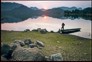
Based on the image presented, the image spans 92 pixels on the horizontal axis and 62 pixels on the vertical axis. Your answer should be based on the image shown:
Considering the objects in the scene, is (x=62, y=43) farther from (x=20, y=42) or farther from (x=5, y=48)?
(x=5, y=48)

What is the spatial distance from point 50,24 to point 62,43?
43cm

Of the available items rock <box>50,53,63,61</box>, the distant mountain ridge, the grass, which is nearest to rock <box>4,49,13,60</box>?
the grass

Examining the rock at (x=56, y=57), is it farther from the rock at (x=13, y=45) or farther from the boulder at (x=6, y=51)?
the boulder at (x=6, y=51)

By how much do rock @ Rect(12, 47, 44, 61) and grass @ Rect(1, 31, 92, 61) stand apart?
128 mm

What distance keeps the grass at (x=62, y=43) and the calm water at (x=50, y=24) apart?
0.33ft

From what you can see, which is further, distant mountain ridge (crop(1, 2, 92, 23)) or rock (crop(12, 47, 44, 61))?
distant mountain ridge (crop(1, 2, 92, 23))

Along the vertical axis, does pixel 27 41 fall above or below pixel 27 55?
above

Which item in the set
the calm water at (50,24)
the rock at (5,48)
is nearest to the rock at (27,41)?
the calm water at (50,24)

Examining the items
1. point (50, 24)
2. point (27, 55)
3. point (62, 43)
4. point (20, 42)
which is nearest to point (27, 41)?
point (20, 42)

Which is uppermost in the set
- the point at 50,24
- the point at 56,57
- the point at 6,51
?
the point at 50,24

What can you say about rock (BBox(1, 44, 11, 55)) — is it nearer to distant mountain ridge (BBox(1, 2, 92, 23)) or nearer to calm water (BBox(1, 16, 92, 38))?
calm water (BBox(1, 16, 92, 38))

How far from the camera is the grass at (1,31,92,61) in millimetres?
3330

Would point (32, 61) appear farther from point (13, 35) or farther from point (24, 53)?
point (13, 35)

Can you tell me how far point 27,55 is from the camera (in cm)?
328
